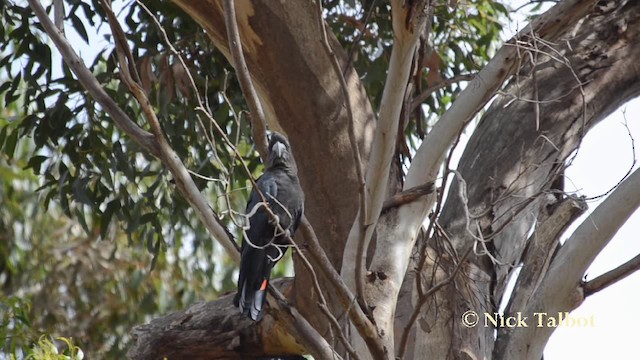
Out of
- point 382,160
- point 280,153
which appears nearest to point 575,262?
point 382,160

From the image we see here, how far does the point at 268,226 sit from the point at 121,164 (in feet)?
5.69

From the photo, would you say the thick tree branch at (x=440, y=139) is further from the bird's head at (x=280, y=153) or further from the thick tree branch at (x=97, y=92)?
the thick tree branch at (x=97, y=92)

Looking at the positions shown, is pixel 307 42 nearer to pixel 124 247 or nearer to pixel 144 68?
pixel 144 68

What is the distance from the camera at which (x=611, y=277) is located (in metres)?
2.90

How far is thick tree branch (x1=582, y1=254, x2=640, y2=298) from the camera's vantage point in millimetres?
2830

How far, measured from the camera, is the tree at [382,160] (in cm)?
259

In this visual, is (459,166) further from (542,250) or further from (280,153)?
(280,153)

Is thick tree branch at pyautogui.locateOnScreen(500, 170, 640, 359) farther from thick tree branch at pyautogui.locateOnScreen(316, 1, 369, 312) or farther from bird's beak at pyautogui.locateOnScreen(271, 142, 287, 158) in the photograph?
bird's beak at pyautogui.locateOnScreen(271, 142, 287, 158)

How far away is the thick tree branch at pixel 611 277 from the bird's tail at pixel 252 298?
3.24 feet

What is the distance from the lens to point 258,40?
3.40 metres

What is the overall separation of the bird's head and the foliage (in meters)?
0.16

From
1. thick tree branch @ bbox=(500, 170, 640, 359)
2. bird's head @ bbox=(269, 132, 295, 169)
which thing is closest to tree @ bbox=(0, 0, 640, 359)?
thick tree branch @ bbox=(500, 170, 640, 359)

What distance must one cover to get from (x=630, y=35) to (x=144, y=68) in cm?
194

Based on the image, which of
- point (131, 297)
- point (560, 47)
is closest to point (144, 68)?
point (560, 47)
